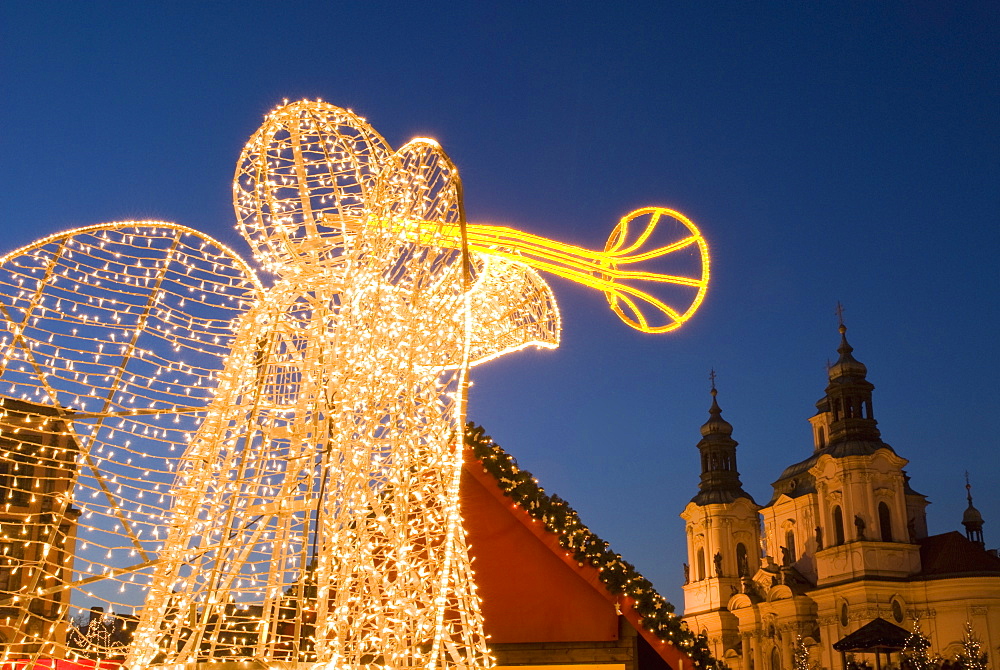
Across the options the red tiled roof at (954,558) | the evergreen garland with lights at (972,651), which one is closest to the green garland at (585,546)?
the evergreen garland with lights at (972,651)

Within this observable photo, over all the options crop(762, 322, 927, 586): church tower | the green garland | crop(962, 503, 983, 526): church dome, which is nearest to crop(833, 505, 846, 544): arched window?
crop(762, 322, 927, 586): church tower

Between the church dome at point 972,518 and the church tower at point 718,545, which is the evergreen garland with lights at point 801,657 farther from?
the church dome at point 972,518

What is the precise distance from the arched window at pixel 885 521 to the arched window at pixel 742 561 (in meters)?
9.66

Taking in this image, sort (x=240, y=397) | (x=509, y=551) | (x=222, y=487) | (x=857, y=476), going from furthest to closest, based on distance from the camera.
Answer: (x=857, y=476)
(x=509, y=551)
(x=240, y=397)
(x=222, y=487)

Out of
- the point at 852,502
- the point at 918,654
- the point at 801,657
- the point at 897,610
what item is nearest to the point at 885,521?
the point at 852,502

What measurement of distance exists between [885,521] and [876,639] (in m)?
18.1

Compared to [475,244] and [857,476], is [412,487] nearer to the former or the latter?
[475,244]

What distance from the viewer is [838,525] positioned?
40.9 m

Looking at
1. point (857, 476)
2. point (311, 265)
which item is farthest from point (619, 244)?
point (857, 476)

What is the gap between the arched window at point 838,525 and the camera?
40.5m

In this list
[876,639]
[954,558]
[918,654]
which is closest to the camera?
[876,639]

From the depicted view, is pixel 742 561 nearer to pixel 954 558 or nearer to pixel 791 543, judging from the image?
pixel 791 543

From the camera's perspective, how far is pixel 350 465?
392cm

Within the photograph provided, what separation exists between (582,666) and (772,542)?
44260 millimetres
